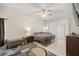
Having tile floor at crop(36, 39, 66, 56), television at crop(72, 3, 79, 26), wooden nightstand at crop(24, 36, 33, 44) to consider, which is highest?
television at crop(72, 3, 79, 26)

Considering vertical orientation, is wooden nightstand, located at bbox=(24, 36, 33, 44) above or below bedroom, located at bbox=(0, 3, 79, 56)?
below

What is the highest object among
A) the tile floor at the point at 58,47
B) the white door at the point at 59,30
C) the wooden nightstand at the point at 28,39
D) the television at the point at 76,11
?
the television at the point at 76,11

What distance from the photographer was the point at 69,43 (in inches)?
69.0

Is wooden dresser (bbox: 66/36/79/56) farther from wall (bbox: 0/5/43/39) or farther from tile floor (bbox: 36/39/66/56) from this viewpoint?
wall (bbox: 0/5/43/39)

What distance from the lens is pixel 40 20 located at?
1.76m

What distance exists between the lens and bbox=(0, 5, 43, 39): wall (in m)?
1.74

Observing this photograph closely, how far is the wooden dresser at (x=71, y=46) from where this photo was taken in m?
1.75

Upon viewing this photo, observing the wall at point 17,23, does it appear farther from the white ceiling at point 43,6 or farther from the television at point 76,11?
the television at point 76,11

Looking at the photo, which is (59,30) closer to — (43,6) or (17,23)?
(43,6)

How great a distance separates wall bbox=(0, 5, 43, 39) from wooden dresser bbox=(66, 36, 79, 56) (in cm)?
52

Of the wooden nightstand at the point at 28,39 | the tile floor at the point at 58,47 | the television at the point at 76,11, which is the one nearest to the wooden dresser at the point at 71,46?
the tile floor at the point at 58,47

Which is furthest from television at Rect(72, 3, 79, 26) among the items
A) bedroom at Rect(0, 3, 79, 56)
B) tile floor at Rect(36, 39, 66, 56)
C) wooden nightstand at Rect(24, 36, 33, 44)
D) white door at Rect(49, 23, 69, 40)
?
wooden nightstand at Rect(24, 36, 33, 44)

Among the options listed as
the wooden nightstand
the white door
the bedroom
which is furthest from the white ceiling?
the wooden nightstand

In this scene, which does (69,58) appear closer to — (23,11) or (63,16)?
(63,16)
